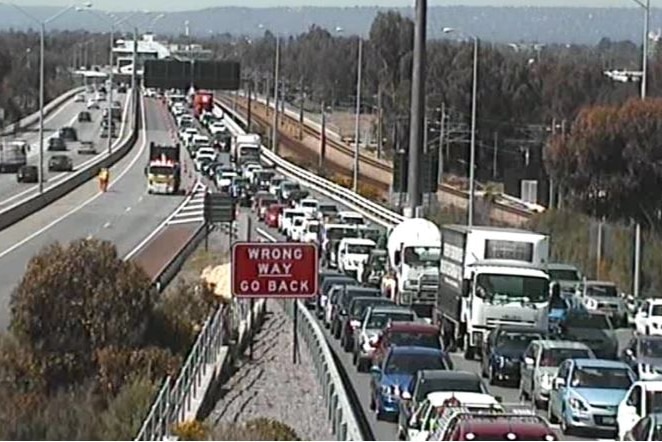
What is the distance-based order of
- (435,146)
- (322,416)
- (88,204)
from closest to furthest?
(322,416)
(88,204)
(435,146)

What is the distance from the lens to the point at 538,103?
11281 centimetres

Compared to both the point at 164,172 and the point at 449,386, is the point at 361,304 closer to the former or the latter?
the point at 449,386

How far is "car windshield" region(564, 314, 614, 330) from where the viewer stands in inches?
1406

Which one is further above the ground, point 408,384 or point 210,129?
point 408,384

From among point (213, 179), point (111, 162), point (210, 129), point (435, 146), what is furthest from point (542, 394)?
point (210, 129)

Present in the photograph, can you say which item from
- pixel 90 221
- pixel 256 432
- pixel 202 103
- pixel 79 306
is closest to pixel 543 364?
pixel 256 432

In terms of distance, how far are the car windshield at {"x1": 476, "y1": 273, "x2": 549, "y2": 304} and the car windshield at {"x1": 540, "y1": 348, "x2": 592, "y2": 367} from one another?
547 centimetres

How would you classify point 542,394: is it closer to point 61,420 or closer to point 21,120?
point 61,420

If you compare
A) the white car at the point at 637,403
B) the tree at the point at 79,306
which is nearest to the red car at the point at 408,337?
the tree at the point at 79,306

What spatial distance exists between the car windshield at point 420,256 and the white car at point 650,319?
516 cm

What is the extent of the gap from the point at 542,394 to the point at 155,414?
8.80 metres

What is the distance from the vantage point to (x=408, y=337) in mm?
30594

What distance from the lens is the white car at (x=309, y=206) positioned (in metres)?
67.0

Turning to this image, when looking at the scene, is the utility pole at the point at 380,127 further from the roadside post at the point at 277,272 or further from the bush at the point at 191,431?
the bush at the point at 191,431
